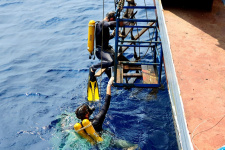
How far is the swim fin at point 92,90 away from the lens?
31.9 ft

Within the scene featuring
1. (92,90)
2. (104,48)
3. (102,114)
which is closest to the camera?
(102,114)

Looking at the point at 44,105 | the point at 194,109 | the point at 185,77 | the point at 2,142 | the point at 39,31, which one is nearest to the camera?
the point at 194,109

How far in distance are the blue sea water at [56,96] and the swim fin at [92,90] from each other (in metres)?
0.29

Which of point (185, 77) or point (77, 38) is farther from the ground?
point (185, 77)

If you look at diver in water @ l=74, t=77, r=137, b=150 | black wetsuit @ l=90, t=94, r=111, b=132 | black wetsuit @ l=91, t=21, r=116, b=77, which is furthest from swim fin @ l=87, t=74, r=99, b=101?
black wetsuit @ l=90, t=94, r=111, b=132

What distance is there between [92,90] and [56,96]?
1.73 metres

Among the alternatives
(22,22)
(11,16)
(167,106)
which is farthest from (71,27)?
(167,106)

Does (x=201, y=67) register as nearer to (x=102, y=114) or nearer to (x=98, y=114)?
(x=102, y=114)

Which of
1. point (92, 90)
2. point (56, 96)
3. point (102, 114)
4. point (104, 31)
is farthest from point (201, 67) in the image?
Answer: point (56, 96)

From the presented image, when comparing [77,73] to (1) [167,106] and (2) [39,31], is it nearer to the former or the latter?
(1) [167,106]

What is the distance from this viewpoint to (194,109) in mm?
5906

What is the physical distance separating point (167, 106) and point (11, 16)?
12993mm

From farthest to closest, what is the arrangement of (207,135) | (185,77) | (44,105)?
(44,105) < (185,77) < (207,135)

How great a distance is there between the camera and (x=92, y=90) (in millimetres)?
9859
